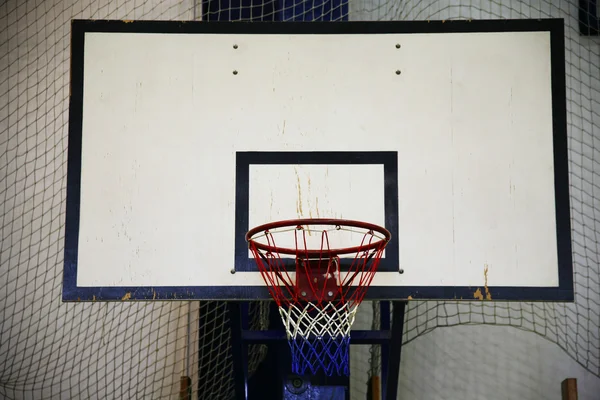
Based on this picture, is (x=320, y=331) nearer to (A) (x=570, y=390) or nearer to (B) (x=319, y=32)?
(B) (x=319, y=32)

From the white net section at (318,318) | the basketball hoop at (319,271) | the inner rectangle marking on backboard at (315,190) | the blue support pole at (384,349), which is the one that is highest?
the inner rectangle marking on backboard at (315,190)

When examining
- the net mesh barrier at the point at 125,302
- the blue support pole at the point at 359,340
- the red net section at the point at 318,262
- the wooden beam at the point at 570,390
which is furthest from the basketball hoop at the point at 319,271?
the wooden beam at the point at 570,390

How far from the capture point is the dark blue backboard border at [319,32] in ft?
10.6

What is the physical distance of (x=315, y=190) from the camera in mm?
3328

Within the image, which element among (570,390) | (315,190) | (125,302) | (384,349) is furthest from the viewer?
(125,302)

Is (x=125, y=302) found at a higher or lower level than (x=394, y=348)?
higher

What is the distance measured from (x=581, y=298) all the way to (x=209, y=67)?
2.73 meters

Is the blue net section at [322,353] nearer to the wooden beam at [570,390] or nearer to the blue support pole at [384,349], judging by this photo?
the blue support pole at [384,349]

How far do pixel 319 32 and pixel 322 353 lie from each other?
1522 mm

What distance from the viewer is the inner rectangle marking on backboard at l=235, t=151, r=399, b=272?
10.8 feet

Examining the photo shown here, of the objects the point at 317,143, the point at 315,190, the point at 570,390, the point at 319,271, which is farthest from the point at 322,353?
the point at 570,390

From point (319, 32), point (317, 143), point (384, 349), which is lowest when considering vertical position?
point (384, 349)

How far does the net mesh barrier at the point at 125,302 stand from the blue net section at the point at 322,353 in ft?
2.88

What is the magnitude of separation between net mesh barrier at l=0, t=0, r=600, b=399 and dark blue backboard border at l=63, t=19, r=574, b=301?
3.01 ft
